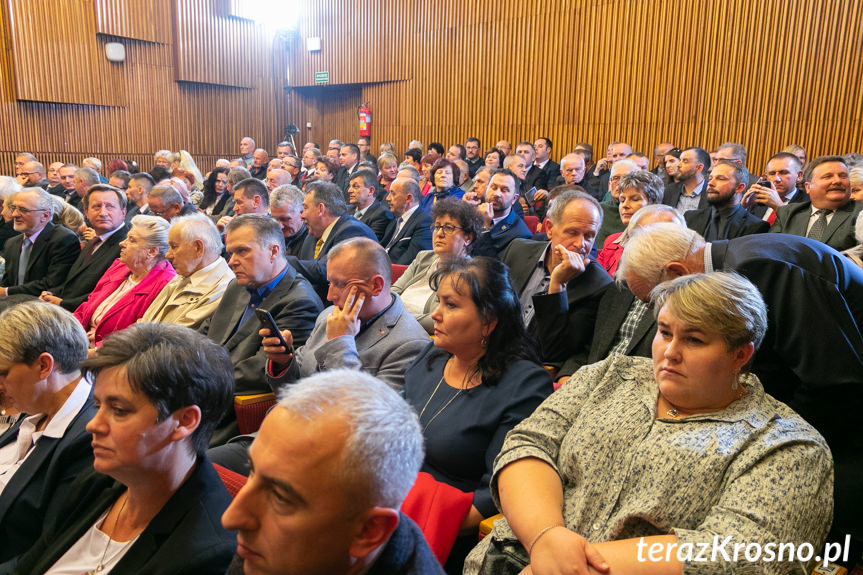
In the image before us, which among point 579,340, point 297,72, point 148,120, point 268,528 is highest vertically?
point 297,72

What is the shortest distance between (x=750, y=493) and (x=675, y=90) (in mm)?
7115

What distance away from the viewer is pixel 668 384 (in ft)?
4.84

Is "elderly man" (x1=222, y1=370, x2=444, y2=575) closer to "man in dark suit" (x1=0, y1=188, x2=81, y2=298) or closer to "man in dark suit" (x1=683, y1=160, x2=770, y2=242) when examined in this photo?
"man in dark suit" (x1=683, y1=160, x2=770, y2=242)

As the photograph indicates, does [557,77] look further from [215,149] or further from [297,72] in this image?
[215,149]

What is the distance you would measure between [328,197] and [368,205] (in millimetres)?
1121

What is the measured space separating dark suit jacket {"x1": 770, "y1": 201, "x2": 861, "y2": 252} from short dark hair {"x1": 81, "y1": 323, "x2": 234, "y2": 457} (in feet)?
10.8

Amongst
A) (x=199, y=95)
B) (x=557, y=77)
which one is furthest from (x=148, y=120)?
(x=557, y=77)

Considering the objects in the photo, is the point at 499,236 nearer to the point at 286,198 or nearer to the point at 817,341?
the point at 286,198

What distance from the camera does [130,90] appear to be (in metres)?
11.3

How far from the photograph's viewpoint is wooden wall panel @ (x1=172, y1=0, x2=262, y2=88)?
11609mm

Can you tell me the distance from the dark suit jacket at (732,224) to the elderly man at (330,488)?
11.9ft

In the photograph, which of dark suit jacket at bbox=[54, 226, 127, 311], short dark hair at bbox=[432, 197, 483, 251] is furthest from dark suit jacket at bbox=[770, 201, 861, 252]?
dark suit jacket at bbox=[54, 226, 127, 311]

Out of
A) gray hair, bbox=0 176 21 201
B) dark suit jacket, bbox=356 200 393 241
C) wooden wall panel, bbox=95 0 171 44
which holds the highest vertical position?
wooden wall panel, bbox=95 0 171 44

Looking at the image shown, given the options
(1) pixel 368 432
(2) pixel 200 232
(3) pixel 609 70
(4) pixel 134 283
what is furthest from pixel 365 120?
(1) pixel 368 432
